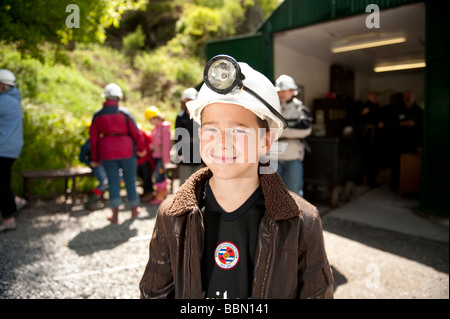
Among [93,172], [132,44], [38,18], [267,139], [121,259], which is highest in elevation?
[132,44]

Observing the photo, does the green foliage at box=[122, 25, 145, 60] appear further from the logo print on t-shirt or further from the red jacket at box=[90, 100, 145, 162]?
the logo print on t-shirt

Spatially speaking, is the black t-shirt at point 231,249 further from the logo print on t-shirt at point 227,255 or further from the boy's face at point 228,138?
the boy's face at point 228,138

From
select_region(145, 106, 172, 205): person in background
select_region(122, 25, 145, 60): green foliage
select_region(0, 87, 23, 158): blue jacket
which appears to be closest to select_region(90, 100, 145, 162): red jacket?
select_region(0, 87, 23, 158): blue jacket

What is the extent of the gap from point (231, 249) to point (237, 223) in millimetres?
97

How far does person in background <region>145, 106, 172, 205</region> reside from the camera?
6078 mm


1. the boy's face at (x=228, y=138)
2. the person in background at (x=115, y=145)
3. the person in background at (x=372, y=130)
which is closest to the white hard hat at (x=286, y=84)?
the person in background at (x=115, y=145)

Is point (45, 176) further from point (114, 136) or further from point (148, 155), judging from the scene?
point (114, 136)

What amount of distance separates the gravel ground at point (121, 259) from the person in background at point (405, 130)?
3.18m

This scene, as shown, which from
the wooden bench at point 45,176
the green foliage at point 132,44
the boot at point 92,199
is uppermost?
the green foliage at point 132,44

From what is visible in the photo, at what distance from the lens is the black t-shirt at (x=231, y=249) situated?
4.15ft

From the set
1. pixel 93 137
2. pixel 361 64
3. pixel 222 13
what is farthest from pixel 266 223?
pixel 222 13

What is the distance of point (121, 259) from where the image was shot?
12.0ft

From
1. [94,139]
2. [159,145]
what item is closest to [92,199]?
[159,145]

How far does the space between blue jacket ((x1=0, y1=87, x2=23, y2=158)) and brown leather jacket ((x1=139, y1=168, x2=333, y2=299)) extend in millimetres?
3438
